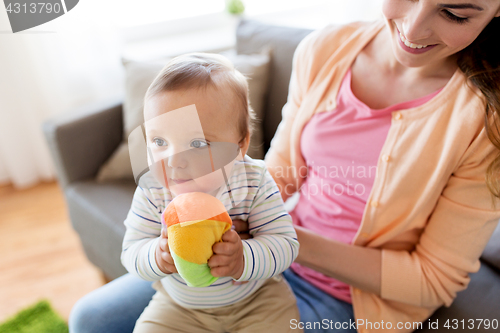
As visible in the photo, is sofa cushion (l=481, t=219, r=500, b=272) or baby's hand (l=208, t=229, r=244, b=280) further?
sofa cushion (l=481, t=219, r=500, b=272)

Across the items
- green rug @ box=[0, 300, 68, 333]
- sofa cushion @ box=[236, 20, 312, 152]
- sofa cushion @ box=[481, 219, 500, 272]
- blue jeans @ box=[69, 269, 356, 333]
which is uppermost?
sofa cushion @ box=[236, 20, 312, 152]

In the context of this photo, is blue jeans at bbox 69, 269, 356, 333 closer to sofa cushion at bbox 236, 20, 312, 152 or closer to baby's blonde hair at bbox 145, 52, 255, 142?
sofa cushion at bbox 236, 20, 312, 152

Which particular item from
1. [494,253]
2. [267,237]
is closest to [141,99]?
[267,237]

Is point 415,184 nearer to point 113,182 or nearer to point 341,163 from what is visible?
point 341,163

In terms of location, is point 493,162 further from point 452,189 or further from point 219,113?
point 219,113

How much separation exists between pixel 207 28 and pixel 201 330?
43 centimetres

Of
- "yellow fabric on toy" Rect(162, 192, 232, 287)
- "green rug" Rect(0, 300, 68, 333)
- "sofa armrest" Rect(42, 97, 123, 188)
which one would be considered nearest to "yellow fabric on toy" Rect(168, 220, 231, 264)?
"yellow fabric on toy" Rect(162, 192, 232, 287)

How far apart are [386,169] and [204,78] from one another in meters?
0.42

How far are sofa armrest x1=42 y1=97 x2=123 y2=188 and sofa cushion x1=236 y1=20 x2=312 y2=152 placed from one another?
20 cm

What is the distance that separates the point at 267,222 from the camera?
0.46 m

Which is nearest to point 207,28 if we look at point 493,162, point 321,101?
point 321,101

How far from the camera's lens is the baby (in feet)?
1.01

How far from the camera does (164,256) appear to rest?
399 mm

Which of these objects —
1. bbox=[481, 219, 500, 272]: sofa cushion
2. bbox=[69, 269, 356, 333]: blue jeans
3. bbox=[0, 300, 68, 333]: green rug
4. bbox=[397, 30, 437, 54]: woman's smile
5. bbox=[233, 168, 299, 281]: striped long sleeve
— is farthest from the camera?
bbox=[0, 300, 68, 333]: green rug
